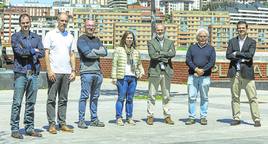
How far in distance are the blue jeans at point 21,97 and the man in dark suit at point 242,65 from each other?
11.9ft

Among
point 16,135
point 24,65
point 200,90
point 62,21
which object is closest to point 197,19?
Result: point 200,90

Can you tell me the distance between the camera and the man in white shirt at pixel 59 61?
9.16 metres

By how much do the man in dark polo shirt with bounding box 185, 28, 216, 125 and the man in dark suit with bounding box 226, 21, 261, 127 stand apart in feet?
1.28

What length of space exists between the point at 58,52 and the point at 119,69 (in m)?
1.46

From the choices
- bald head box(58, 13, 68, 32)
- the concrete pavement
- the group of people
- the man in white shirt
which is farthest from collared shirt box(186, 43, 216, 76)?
bald head box(58, 13, 68, 32)

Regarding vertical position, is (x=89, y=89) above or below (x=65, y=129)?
above

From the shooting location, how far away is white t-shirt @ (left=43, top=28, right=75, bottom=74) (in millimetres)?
9172

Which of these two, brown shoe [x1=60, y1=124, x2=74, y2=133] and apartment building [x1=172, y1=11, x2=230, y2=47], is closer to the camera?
brown shoe [x1=60, y1=124, x2=74, y2=133]

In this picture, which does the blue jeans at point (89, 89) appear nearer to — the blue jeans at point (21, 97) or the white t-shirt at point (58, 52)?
the white t-shirt at point (58, 52)

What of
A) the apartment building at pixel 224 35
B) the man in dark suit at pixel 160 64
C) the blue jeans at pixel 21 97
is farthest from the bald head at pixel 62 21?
the apartment building at pixel 224 35

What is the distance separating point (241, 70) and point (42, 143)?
3902mm

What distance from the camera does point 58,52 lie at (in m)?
9.19

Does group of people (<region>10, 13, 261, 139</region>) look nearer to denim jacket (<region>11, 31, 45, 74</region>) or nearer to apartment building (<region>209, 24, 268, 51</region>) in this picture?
denim jacket (<region>11, 31, 45, 74</region>)

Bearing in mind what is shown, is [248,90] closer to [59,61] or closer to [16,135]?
[59,61]
